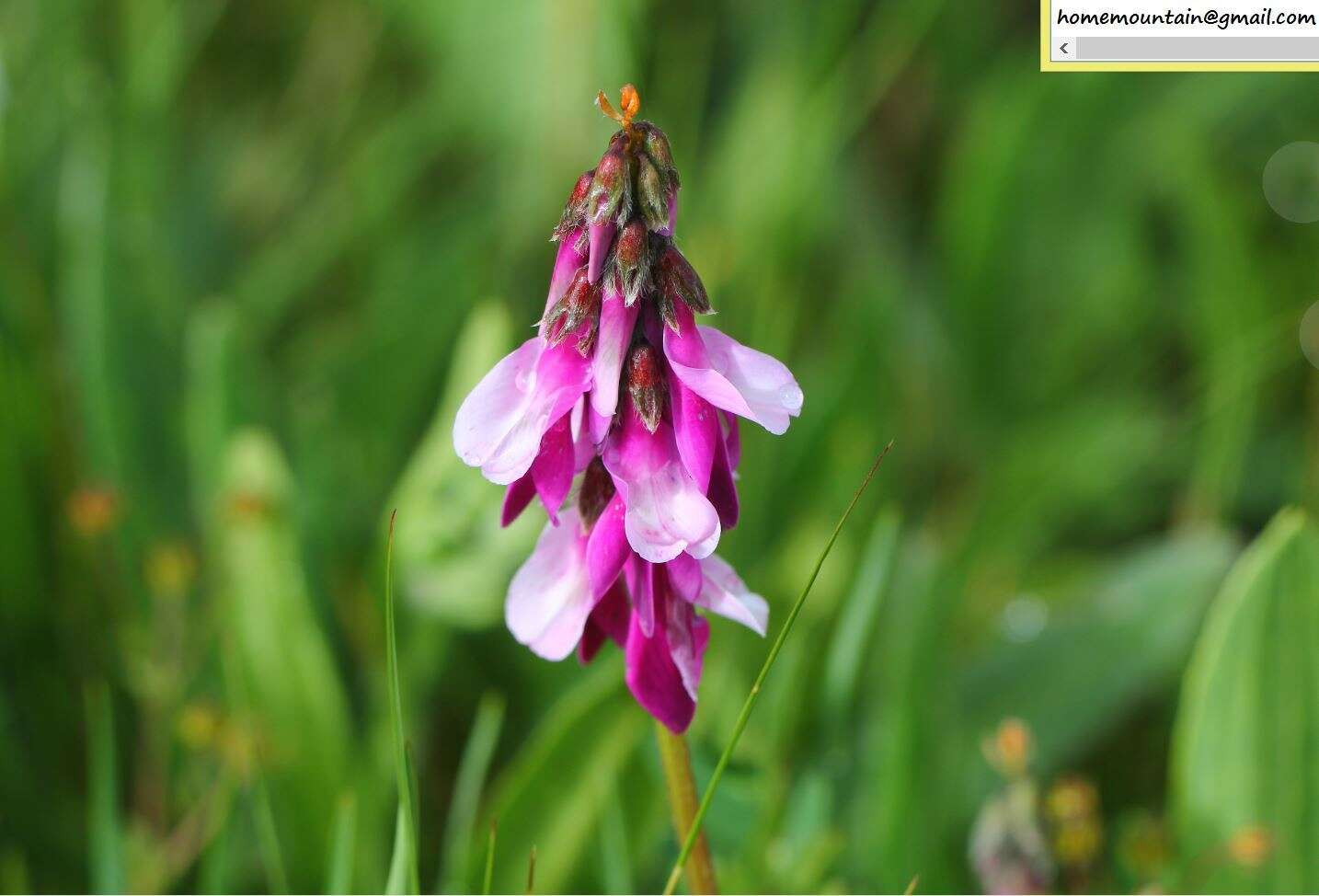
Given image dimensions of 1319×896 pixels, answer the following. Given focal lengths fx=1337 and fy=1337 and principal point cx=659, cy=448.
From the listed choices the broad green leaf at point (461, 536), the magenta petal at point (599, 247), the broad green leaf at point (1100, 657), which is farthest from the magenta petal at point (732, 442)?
the broad green leaf at point (1100, 657)

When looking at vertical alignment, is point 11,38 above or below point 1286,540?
above

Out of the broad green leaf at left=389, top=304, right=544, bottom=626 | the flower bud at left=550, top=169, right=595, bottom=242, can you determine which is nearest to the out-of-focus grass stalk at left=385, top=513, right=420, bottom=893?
the flower bud at left=550, top=169, right=595, bottom=242

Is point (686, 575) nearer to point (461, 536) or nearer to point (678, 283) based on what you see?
point (678, 283)

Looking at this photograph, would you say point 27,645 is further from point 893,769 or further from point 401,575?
point 893,769

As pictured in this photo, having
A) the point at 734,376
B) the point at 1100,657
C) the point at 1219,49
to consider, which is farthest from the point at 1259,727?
the point at 734,376

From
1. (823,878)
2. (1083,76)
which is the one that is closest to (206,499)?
(823,878)

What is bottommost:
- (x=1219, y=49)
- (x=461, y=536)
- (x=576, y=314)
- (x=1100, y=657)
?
(x=1100, y=657)

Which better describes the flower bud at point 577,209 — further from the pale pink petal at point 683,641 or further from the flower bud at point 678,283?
the pale pink petal at point 683,641
